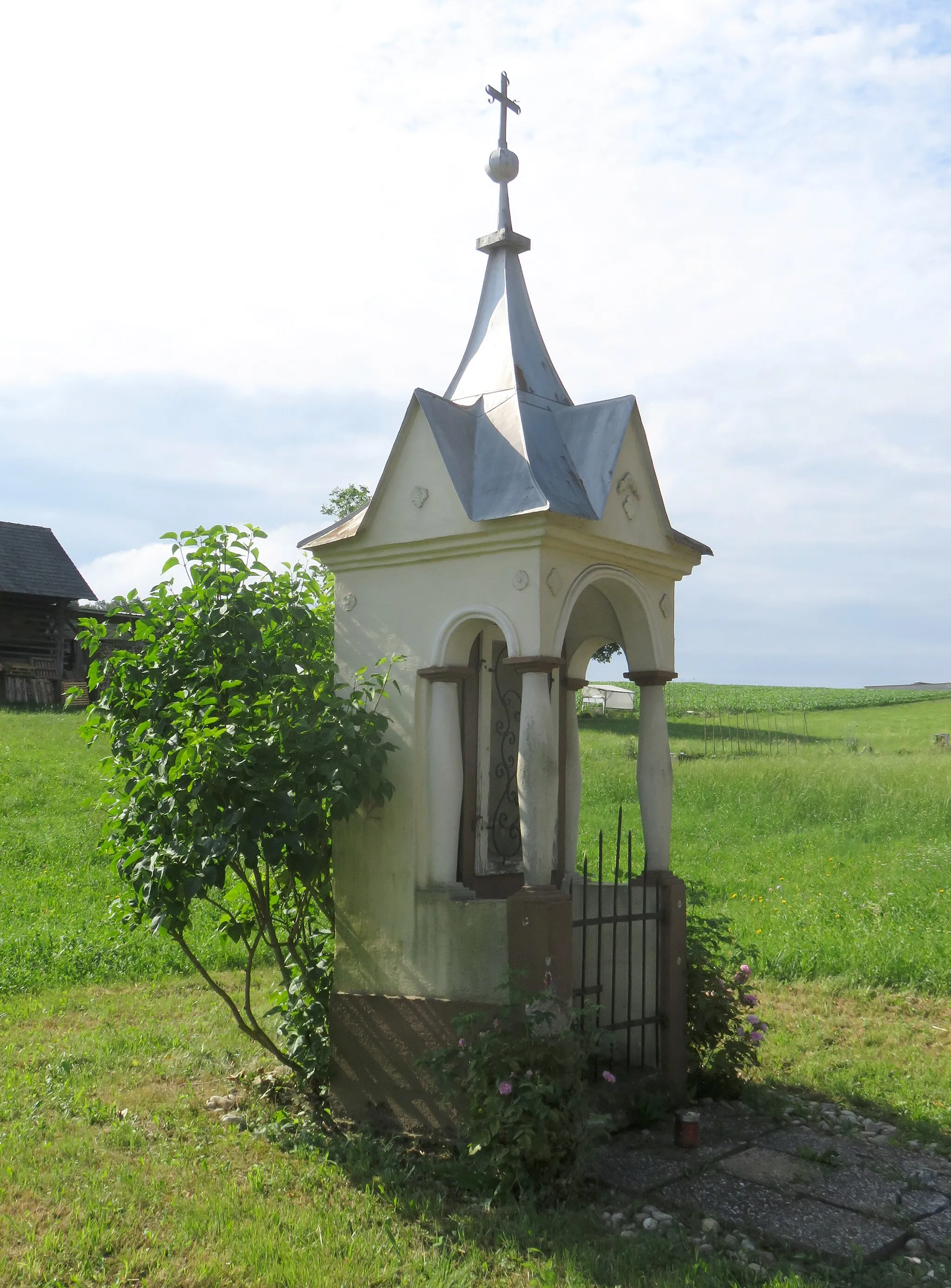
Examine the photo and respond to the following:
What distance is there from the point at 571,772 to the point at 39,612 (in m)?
26.8

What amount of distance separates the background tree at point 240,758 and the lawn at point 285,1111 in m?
0.95

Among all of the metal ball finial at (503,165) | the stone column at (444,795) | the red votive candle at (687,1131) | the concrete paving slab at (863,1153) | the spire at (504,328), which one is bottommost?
the concrete paving slab at (863,1153)

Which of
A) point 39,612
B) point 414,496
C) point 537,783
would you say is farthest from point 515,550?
point 39,612

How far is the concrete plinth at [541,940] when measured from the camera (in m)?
5.29

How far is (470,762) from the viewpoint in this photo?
22.0 ft

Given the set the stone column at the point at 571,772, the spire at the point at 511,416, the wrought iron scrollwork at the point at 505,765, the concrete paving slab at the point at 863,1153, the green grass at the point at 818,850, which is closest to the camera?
the concrete paving slab at the point at 863,1153

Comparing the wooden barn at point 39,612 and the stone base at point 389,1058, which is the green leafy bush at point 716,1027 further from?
the wooden barn at point 39,612

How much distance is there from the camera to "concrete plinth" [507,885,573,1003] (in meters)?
5.29

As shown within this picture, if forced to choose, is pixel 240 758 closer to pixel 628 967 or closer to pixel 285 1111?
pixel 285 1111

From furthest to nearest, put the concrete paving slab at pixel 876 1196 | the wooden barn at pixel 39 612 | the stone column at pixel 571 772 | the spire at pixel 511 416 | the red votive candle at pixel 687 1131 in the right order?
the wooden barn at pixel 39 612 < the stone column at pixel 571 772 < the spire at pixel 511 416 < the red votive candle at pixel 687 1131 < the concrete paving slab at pixel 876 1196

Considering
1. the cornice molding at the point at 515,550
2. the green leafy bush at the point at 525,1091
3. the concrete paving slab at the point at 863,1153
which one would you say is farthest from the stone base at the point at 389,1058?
the cornice molding at the point at 515,550

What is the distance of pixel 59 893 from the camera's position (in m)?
11.9

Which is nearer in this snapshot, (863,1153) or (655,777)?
(863,1153)

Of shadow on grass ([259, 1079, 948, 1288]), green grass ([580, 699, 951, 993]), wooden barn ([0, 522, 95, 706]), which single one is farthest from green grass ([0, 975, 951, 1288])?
wooden barn ([0, 522, 95, 706])
